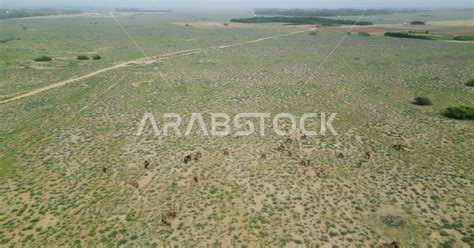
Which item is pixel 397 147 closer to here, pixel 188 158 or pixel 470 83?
pixel 188 158

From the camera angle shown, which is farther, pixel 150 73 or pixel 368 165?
pixel 150 73

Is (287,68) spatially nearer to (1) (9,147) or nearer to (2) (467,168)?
(2) (467,168)

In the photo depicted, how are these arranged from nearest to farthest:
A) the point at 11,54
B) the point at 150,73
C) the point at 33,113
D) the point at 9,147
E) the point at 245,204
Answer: the point at 245,204
the point at 9,147
the point at 33,113
the point at 150,73
the point at 11,54

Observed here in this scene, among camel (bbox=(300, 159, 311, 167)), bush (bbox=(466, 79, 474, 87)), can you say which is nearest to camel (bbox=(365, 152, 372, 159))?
camel (bbox=(300, 159, 311, 167))

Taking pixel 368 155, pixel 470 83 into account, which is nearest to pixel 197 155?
pixel 368 155

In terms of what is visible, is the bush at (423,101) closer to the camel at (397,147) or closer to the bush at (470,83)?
the bush at (470,83)

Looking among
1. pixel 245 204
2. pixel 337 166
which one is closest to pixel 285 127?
pixel 337 166
